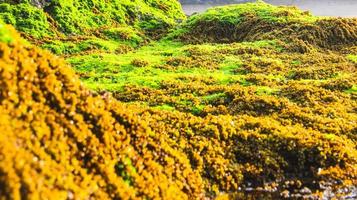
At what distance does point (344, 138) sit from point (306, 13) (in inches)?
1472

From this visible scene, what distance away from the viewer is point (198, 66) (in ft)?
116

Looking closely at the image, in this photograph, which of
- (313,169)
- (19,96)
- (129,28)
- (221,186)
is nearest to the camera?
(19,96)

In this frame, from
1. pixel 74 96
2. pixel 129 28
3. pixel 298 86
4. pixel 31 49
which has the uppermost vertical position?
pixel 31 49

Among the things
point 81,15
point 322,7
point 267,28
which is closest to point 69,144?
point 81,15

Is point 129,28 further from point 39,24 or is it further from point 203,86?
point 203,86

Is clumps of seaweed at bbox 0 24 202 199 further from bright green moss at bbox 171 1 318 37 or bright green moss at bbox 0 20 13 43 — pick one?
bright green moss at bbox 171 1 318 37

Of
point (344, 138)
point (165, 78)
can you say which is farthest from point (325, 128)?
point (165, 78)

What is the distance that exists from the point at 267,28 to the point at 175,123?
3289cm

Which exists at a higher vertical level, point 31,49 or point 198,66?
point 31,49

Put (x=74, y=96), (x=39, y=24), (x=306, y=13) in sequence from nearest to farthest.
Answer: (x=74, y=96) → (x=39, y=24) → (x=306, y=13)

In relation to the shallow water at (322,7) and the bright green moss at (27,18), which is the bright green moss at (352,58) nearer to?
the bright green moss at (27,18)

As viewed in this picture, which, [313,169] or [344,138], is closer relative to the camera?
[313,169]

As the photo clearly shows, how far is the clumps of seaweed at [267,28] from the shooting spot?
44.6 meters

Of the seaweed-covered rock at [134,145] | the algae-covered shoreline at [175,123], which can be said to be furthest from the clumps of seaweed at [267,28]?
the seaweed-covered rock at [134,145]
